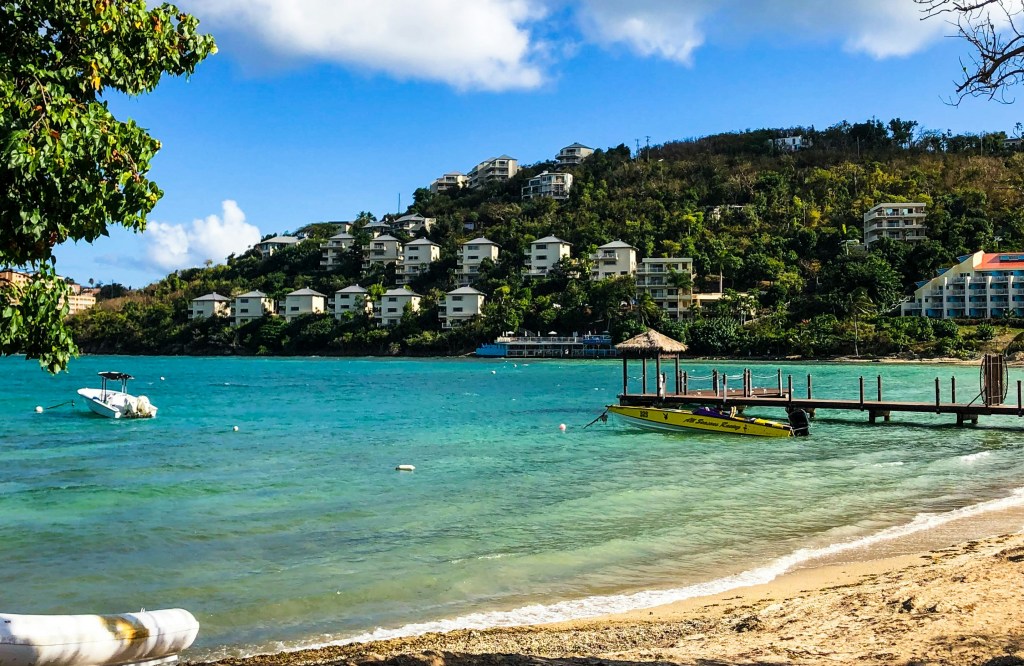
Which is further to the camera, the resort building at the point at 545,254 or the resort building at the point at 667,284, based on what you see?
the resort building at the point at 545,254

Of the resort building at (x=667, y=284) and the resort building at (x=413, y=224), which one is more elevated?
the resort building at (x=413, y=224)

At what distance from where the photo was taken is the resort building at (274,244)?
542 ft

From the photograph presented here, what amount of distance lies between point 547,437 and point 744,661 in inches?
885

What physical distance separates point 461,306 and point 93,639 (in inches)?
4331

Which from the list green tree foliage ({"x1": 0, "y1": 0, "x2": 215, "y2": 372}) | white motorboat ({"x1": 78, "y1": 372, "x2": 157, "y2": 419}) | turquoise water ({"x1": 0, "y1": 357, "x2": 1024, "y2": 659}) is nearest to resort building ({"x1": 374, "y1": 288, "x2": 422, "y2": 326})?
white motorboat ({"x1": 78, "y1": 372, "x2": 157, "y2": 419})

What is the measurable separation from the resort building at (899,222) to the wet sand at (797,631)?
107 metres

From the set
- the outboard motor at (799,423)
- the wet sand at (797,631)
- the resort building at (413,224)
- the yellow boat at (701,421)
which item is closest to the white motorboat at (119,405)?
the yellow boat at (701,421)

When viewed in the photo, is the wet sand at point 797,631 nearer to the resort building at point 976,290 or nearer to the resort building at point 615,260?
the resort building at point 976,290

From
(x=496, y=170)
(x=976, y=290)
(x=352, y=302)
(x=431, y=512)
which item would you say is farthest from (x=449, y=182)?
(x=431, y=512)

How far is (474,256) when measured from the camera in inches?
5202

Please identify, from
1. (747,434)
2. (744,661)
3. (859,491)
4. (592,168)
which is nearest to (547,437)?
(747,434)

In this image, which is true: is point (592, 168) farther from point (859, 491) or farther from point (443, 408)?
point (859, 491)

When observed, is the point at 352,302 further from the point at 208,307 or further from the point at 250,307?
the point at 208,307

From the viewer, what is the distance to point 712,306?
10069cm
